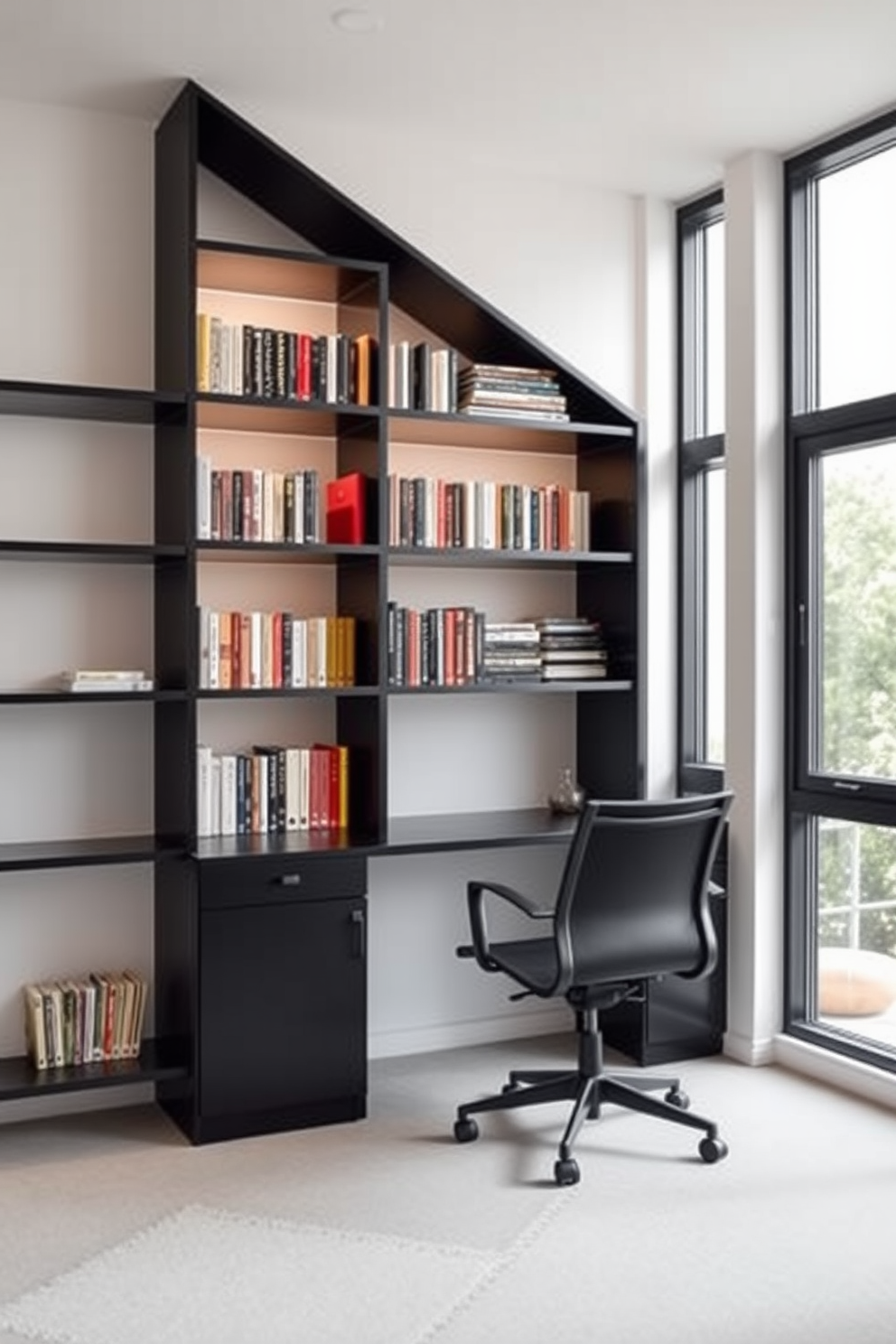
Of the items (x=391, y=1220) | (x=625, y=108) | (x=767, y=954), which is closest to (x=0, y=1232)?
(x=391, y=1220)

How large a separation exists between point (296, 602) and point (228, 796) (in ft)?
2.26

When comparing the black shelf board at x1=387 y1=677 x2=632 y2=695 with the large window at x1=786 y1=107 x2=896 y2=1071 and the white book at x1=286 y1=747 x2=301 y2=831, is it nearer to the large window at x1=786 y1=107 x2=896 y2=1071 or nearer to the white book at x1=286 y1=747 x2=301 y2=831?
the white book at x1=286 y1=747 x2=301 y2=831

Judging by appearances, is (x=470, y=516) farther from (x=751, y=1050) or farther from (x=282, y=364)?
(x=751, y=1050)

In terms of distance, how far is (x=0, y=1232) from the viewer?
3.13 meters

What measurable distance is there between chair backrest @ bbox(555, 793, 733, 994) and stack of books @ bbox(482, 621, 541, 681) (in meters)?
0.90

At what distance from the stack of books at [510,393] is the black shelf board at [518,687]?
857 mm

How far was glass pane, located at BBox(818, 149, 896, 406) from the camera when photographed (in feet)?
13.4

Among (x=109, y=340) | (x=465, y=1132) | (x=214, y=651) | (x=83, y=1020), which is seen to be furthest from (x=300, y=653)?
(x=465, y=1132)

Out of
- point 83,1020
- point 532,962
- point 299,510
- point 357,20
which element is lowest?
point 83,1020

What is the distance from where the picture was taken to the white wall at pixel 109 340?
3908mm

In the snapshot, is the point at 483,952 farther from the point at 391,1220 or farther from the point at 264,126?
the point at 264,126

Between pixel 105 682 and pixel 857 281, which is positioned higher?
pixel 857 281

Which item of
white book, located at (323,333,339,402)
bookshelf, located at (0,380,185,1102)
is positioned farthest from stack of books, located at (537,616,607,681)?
bookshelf, located at (0,380,185,1102)

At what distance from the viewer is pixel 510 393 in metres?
4.37
